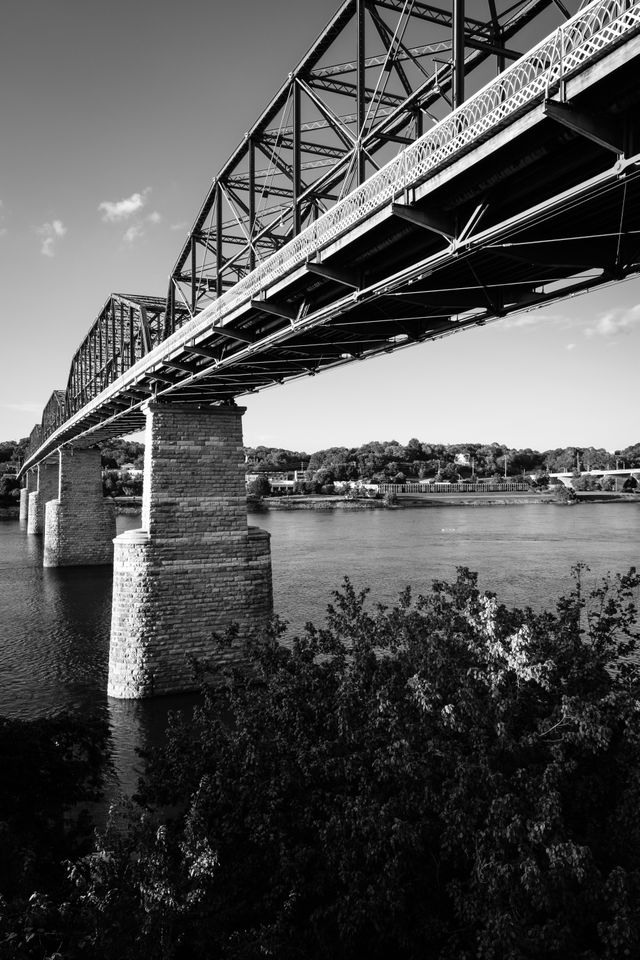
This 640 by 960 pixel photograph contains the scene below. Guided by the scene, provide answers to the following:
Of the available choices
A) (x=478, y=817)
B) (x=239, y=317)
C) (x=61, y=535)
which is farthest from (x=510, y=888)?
(x=61, y=535)

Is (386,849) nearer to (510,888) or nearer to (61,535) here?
(510,888)

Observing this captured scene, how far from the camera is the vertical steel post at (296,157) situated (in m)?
13.5

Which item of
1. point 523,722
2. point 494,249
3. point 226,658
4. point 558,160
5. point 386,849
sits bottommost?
point 226,658

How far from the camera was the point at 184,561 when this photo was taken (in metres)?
19.0

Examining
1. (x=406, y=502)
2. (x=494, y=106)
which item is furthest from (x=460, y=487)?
(x=494, y=106)

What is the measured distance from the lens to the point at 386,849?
697 cm

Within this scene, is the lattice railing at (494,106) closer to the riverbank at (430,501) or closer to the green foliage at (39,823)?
the green foliage at (39,823)

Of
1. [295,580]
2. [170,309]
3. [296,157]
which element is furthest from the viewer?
[295,580]

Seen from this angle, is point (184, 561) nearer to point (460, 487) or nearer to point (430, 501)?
point (430, 501)

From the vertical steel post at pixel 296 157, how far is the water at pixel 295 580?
457 inches

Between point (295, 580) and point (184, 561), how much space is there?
719 inches

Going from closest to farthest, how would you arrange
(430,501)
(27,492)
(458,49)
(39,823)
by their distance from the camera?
(39,823)
(458,49)
(27,492)
(430,501)

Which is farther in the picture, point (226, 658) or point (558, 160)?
point (226, 658)

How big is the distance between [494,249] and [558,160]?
1.36 m
